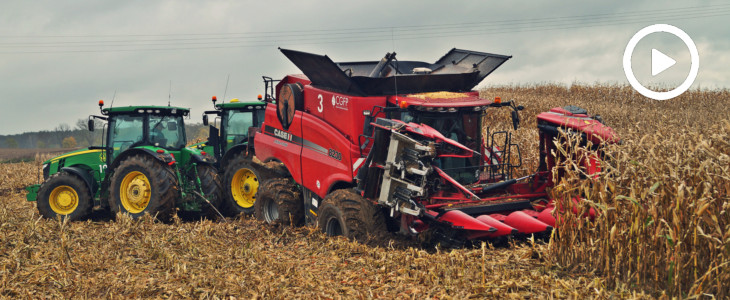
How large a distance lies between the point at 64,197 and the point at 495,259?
27.3ft

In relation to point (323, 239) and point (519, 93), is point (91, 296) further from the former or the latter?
point (519, 93)

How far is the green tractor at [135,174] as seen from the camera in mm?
10430

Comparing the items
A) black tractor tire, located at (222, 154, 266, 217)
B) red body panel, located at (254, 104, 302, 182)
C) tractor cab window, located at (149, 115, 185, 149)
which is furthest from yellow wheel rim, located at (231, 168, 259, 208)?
tractor cab window, located at (149, 115, 185, 149)

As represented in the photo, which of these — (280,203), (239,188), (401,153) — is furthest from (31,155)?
(401,153)

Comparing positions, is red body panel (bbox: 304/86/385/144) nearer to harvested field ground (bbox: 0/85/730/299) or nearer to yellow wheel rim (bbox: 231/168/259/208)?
harvested field ground (bbox: 0/85/730/299)

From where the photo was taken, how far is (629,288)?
555cm

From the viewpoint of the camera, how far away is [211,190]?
1102 cm

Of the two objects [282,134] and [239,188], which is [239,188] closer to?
[239,188]

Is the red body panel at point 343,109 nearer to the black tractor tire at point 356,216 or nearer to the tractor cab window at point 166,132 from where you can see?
the black tractor tire at point 356,216

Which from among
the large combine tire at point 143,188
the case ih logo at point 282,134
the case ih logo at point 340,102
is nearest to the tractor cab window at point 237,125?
the large combine tire at point 143,188

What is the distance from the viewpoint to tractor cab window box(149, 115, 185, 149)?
37.5 feet

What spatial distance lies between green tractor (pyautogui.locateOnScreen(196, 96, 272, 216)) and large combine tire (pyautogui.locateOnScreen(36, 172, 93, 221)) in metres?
2.45

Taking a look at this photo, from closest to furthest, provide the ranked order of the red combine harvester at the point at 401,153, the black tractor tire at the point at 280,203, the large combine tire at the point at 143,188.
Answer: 1. the red combine harvester at the point at 401,153
2. the black tractor tire at the point at 280,203
3. the large combine tire at the point at 143,188

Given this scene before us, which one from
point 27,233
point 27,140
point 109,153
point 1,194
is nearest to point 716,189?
point 27,233
